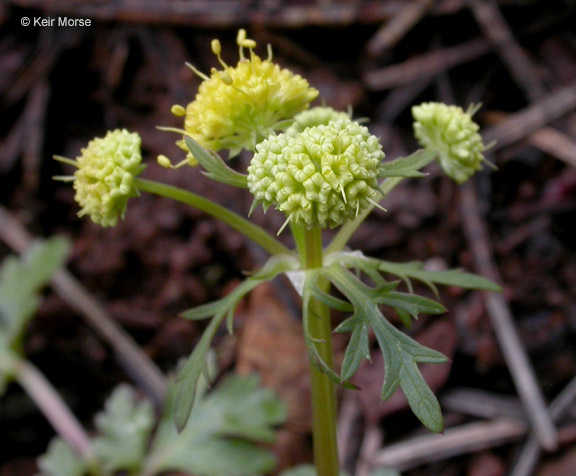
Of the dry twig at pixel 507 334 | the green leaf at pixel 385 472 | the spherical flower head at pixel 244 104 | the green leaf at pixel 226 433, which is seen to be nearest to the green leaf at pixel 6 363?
the green leaf at pixel 226 433

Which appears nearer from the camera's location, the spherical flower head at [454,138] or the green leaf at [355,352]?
the green leaf at [355,352]

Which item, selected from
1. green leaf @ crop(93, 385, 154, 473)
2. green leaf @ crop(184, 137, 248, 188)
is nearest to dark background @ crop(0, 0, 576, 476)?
green leaf @ crop(93, 385, 154, 473)

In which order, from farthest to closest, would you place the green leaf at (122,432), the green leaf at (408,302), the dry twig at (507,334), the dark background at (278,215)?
the dark background at (278,215) → the green leaf at (122,432) → the dry twig at (507,334) → the green leaf at (408,302)

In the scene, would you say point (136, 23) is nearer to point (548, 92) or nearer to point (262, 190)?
point (548, 92)

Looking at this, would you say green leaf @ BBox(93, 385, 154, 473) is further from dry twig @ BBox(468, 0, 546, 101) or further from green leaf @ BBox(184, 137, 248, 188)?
dry twig @ BBox(468, 0, 546, 101)

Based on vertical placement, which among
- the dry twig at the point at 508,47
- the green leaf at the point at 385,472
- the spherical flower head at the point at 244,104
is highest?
the dry twig at the point at 508,47

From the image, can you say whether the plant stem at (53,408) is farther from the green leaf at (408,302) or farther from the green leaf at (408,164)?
the green leaf at (408,164)

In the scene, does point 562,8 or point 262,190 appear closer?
point 262,190

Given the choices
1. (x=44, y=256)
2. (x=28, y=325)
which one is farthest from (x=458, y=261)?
(x=28, y=325)
